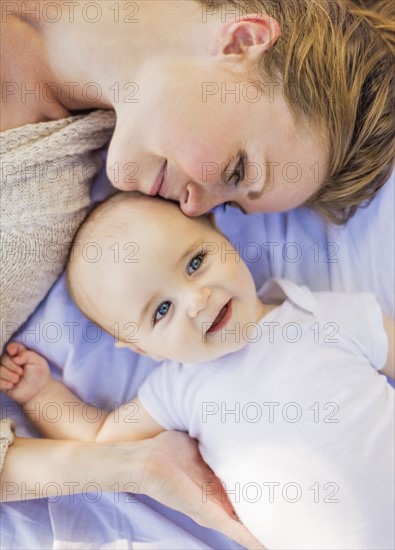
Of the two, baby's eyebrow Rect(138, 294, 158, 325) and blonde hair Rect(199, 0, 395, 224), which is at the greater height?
blonde hair Rect(199, 0, 395, 224)

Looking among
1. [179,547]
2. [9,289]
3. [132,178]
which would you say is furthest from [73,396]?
[132,178]

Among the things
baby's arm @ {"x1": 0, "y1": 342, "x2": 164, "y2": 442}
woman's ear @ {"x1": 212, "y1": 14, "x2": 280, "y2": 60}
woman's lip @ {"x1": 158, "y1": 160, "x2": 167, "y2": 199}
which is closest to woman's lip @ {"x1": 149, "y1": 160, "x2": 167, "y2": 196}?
woman's lip @ {"x1": 158, "y1": 160, "x2": 167, "y2": 199}

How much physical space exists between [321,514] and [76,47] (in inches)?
39.9

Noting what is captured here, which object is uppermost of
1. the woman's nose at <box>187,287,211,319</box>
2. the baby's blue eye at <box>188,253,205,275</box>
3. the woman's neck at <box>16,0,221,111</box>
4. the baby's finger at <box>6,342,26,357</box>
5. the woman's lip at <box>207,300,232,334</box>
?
the woman's neck at <box>16,0,221,111</box>

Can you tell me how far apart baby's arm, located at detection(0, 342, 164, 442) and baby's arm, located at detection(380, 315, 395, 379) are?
486mm

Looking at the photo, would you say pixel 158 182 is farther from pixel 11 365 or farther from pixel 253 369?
pixel 11 365

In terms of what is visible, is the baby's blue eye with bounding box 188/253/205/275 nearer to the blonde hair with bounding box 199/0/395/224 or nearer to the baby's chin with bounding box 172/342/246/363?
the baby's chin with bounding box 172/342/246/363

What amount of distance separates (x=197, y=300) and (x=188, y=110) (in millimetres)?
339

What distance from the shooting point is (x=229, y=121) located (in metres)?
1.13

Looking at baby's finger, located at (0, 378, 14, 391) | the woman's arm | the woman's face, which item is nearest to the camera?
the woman's face

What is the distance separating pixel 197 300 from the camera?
3.78 feet

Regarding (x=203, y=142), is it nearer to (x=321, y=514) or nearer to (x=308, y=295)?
(x=308, y=295)

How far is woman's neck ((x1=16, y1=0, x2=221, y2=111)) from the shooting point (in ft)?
3.88

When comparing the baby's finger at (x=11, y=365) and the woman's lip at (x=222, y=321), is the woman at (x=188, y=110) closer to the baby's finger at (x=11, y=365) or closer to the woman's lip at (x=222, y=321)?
→ the baby's finger at (x=11, y=365)
